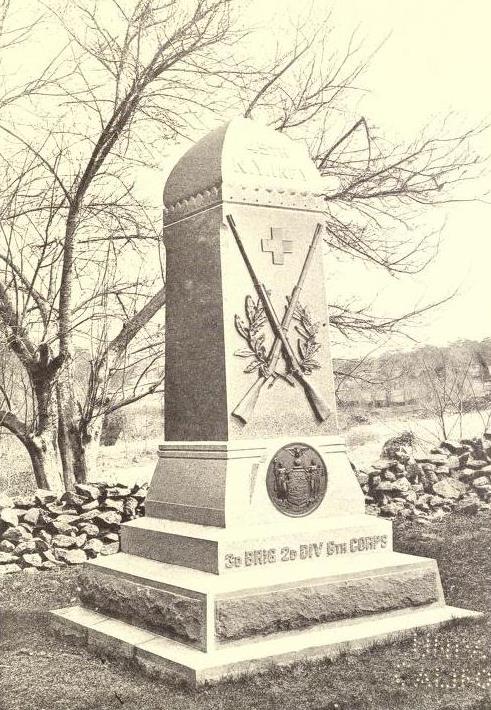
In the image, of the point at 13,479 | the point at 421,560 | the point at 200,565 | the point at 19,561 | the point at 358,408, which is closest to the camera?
the point at 200,565

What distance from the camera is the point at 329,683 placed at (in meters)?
4.21

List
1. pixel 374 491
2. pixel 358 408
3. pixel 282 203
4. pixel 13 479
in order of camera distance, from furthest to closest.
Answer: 1. pixel 358 408
2. pixel 13 479
3. pixel 374 491
4. pixel 282 203

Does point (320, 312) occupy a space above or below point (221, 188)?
below

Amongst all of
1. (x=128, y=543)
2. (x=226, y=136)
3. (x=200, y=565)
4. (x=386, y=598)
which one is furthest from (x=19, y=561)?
(x=226, y=136)

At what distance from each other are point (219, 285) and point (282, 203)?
786mm

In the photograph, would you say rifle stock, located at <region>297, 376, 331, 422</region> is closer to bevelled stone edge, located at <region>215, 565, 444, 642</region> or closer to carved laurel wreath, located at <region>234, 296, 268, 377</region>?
carved laurel wreath, located at <region>234, 296, 268, 377</region>

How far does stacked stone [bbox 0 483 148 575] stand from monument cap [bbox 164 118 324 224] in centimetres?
397

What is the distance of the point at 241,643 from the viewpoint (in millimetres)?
4500

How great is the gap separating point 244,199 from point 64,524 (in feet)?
15.1

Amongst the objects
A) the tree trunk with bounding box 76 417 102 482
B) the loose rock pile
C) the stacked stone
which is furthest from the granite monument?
the tree trunk with bounding box 76 417 102 482

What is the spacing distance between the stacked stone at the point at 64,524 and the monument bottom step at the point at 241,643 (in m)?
2.84

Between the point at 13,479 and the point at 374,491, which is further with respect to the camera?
the point at 13,479

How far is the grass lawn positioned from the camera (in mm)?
4000

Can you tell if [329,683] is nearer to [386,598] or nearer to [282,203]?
[386,598]
